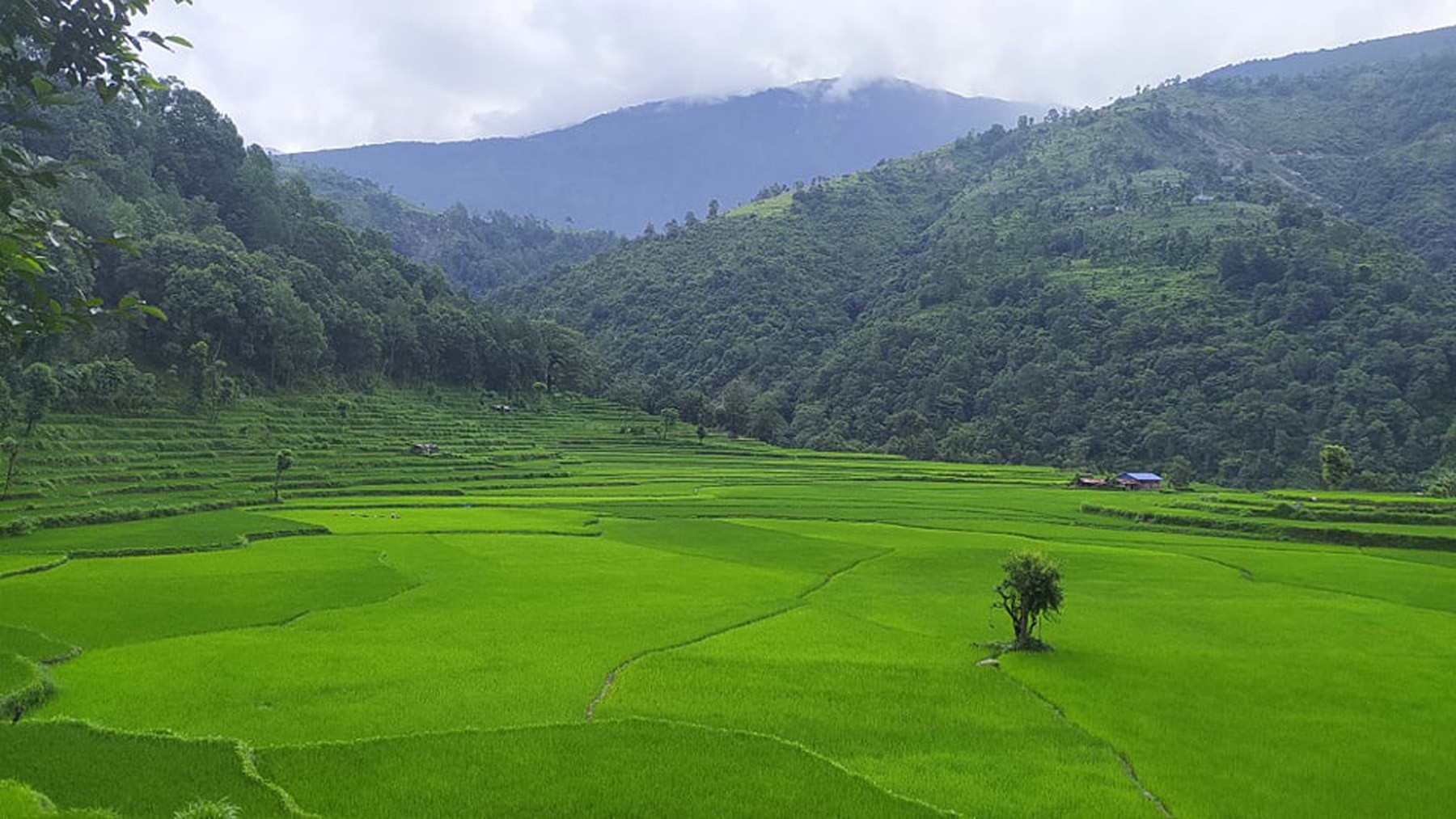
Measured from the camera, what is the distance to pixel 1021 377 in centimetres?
8500

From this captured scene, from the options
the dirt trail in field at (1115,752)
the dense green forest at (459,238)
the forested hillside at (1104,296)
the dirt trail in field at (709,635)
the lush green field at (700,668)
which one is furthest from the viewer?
the dense green forest at (459,238)

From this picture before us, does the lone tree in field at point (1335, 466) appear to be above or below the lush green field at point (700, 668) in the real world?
above

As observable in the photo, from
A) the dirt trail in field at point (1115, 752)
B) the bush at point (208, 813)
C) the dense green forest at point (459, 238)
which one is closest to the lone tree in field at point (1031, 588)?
the dirt trail in field at point (1115, 752)

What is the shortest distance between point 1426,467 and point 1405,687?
59.4 meters

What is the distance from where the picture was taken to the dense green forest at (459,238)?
15500 cm

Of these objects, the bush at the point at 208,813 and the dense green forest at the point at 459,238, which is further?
the dense green forest at the point at 459,238

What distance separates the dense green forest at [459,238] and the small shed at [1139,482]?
113 m

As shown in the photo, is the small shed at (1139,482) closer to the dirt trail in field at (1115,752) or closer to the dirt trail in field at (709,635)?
the dirt trail in field at (709,635)

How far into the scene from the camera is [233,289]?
51938 millimetres

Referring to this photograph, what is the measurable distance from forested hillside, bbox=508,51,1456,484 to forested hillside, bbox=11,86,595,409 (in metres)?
20.8

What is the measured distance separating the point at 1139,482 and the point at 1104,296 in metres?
44.7

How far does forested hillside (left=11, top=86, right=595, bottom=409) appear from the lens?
48031 mm

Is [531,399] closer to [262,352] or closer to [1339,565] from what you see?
[262,352]

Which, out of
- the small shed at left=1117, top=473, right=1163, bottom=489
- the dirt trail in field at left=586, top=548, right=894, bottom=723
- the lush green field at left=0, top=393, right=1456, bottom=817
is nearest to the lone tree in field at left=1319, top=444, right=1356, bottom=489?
the small shed at left=1117, top=473, right=1163, bottom=489
